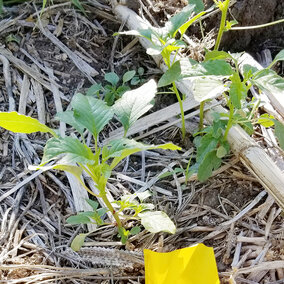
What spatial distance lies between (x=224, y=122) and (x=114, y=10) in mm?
820

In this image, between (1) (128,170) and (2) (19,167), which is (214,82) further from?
(2) (19,167)

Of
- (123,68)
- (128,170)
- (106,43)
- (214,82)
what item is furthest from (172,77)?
(106,43)

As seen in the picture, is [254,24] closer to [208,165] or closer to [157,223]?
[208,165]

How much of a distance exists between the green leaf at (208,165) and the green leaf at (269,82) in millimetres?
290

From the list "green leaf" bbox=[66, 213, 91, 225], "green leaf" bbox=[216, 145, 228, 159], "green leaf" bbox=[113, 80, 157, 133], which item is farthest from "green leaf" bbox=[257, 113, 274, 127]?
"green leaf" bbox=[66, 213, 91, 225]

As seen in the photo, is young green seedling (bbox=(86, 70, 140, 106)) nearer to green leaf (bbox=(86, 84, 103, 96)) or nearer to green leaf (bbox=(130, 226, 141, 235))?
green leaf (bbox=(86, 84, 103, 96))

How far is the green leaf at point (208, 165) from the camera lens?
1.39 metres

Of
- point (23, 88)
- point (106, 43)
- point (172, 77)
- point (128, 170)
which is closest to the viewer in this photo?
point (172, 77)

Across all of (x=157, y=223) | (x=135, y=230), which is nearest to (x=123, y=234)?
(x=135, y=230)

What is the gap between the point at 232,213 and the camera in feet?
4.50

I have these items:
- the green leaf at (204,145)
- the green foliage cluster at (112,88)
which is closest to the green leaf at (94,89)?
the green foliage cluster at (112,88)

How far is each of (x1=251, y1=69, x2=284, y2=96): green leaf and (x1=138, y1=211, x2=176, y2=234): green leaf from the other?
41cm

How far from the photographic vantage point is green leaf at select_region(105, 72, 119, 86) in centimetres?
167

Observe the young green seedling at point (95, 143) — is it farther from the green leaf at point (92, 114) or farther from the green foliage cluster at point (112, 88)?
the green foliage cluster at point (112, 88)
